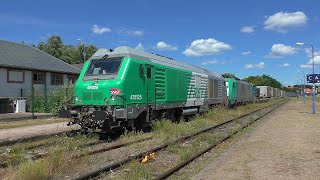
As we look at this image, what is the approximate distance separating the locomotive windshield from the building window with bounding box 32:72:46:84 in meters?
19.4

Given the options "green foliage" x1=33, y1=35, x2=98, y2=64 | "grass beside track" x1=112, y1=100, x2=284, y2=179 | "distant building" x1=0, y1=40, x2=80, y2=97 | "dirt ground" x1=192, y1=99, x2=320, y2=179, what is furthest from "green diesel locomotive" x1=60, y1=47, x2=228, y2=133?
"green foliage" x1=33, y1=35, x2=98, y2=64

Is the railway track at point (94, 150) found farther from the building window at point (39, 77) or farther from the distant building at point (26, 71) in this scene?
the building window at point (39, 77)

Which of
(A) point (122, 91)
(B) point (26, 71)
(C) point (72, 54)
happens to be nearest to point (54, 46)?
(C) point (72, 54)

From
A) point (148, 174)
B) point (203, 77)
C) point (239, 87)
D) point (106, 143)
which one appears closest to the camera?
point (148, 174)

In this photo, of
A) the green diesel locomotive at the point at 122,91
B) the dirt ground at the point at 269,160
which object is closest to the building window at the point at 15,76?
the green diesel locomotive at the point at 122,91

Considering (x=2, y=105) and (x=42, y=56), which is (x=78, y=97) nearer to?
(x=2, y=105)

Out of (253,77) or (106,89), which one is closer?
(106,89)

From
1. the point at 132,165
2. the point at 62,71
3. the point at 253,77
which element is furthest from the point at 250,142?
the point at 253,77

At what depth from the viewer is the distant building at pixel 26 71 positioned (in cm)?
3003

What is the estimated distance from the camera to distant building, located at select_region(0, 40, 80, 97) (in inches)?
1182

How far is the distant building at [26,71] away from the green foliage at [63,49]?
40.7 m

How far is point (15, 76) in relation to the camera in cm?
3094

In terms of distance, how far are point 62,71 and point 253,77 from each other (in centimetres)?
13320

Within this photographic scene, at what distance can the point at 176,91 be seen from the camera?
1881 cm
